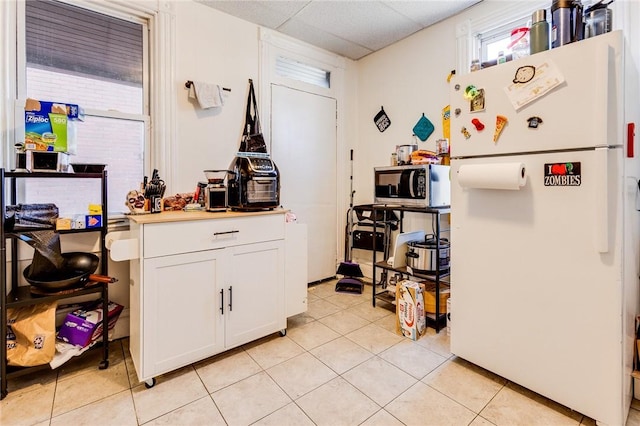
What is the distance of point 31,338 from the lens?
5.65ft

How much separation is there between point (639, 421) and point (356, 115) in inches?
132

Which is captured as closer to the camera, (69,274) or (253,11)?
(69,274)

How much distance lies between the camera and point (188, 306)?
6.09ft

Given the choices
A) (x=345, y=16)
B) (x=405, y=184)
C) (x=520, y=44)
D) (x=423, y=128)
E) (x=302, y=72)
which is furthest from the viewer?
(x=302, y=72)

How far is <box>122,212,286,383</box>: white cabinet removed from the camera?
5.67 feet

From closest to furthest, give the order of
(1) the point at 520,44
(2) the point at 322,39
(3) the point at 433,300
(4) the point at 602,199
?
(4) the point at 602,199 → (1) the point at 520,44 → (3) the point at 433,300 → (2) the point at 322,39

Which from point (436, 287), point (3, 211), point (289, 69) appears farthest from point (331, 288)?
point (3, 211)

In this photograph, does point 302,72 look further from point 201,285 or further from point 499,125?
point 201,285

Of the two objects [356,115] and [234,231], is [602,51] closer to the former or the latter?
[234,231]

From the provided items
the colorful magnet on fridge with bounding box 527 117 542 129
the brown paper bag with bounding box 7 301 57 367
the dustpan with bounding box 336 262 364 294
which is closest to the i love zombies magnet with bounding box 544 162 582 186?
the colorful magnet on fridge with bounding box 527 117 542 129

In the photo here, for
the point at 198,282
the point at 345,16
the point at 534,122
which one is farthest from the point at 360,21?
the point at 198,282

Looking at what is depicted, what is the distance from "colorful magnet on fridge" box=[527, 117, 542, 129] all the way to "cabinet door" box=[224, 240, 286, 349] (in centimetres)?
164

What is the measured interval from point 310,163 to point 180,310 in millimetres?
2102

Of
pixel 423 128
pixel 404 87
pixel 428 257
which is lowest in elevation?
pixel 428 257
